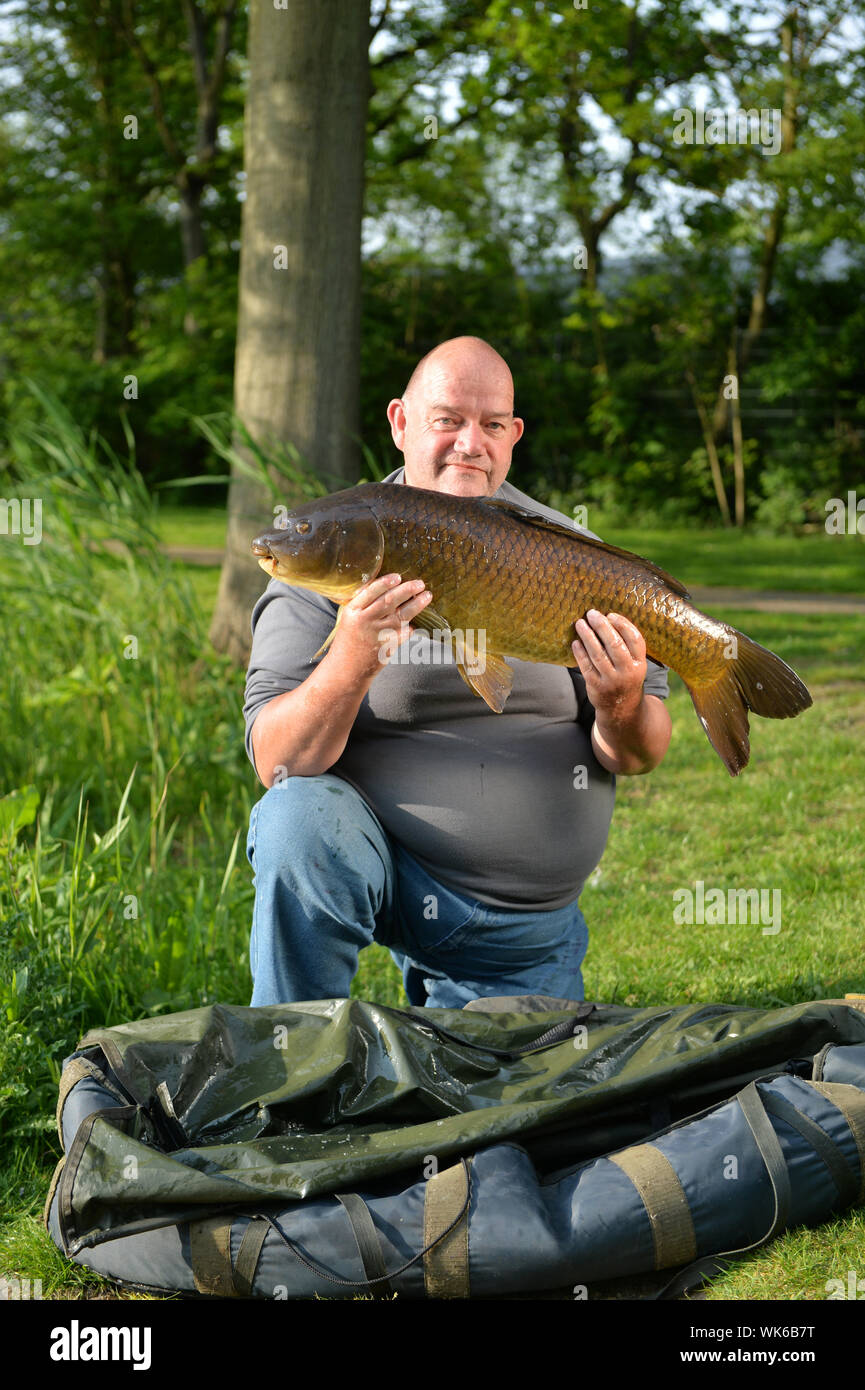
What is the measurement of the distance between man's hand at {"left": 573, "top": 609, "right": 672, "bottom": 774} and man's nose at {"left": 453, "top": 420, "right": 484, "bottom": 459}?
24.0 inches

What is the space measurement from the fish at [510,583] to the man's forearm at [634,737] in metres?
0.17

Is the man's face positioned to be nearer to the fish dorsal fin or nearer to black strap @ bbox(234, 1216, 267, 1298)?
the fish dorsal fin

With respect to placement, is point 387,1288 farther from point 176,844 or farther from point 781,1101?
point 176,844

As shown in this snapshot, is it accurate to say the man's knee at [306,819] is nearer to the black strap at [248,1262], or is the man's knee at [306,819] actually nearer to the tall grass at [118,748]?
the tall grass at [118,748]

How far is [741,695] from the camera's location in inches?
114

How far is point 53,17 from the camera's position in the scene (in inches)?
944

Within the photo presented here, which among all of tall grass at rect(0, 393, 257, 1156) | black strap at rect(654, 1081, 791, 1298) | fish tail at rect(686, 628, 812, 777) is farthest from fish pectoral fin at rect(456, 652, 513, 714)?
tall grass at rect(0, 393, 257, 1156)

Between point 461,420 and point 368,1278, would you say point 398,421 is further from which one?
point 368,1278

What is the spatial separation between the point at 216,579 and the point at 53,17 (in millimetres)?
18426

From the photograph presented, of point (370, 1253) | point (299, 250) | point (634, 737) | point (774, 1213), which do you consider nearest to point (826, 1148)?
point (774, 1213)

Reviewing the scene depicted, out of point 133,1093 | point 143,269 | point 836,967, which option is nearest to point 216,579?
point 836,967

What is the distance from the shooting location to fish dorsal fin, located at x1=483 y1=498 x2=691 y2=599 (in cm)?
272

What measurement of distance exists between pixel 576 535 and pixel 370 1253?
1480mm

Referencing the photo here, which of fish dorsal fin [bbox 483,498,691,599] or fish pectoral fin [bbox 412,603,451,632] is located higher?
fish dorsal fin [bbox 483,498,691,599]
